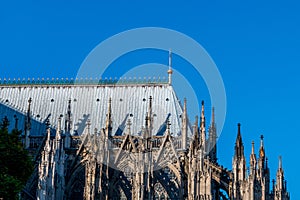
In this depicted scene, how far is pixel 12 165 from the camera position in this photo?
31156 mm

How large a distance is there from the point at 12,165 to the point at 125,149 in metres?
16.1

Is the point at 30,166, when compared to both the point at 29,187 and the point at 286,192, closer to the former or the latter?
the point at 29,187

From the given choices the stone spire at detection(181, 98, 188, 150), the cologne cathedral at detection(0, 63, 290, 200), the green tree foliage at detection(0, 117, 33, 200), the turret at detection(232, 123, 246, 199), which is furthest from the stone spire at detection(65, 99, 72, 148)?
the green tree foliage at detection(0, 117, 33, 200)

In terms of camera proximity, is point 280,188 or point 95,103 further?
point 95,103

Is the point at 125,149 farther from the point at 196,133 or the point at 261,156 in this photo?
the point at 261,156

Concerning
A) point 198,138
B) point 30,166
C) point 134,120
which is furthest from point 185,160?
point 30,166

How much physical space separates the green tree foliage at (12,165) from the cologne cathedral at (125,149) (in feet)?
37.5

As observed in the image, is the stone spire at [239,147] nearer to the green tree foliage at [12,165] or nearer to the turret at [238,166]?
the turret at [238,166]

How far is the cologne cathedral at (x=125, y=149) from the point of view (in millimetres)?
44656

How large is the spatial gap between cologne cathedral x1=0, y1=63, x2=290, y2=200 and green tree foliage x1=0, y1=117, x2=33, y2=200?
37.5 ft

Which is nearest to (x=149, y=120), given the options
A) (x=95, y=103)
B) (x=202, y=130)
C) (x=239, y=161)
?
(x=202, y=130)

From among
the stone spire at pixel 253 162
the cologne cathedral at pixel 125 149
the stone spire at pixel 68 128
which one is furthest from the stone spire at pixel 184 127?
the stone spire at pixel 68 128

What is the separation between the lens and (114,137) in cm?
4806

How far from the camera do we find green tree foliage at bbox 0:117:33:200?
29531 millimetres
